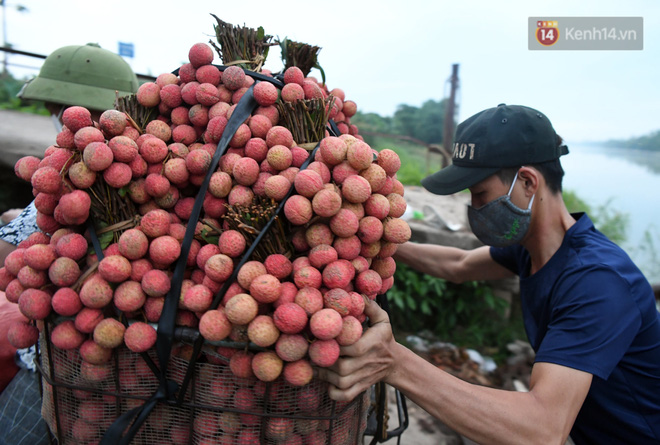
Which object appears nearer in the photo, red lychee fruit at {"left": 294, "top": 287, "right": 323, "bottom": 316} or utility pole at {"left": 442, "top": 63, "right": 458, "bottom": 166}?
red lychee fruit at {"left": 294, "top": 287, "right": 323, "bottom": 316}

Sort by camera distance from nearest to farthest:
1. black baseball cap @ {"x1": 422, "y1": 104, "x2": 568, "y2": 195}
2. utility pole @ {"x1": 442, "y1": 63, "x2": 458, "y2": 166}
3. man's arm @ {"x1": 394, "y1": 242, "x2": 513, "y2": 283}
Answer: black baseball cap @ {"x1": 422, "y1": 104, "x2": 568, "y2": 195} → man's arm @ {"x1": 394, "y1": 242, "x2": 513, "y2": 283} → utility pole @ {"x1": 442, "y1": 63, "x2": 458, "y2": 166}

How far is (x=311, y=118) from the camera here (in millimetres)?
1227

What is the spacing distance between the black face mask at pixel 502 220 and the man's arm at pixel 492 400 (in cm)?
59

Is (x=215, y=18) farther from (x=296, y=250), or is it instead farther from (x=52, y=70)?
(x=52, y=70)

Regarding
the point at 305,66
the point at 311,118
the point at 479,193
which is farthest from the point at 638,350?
the point at 305,66

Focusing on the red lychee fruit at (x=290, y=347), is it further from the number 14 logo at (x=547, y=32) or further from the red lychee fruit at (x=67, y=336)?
the number 14 logo at (x=547, y=32)

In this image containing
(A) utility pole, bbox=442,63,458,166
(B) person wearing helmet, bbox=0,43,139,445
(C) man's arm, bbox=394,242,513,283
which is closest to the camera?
(B) person wearing helmet, bbox=0,43,139,445

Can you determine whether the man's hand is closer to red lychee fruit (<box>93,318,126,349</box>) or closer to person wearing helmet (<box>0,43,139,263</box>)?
red lychee fruit (<box>93,318,126,349</box>)

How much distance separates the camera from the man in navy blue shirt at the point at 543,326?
4.20ft

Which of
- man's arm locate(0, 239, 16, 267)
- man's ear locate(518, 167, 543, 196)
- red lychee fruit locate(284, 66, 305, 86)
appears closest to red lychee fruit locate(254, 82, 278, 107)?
red lychee fruit locate(284, 66, 305, 86)

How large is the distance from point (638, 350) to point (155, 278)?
1.76 metres

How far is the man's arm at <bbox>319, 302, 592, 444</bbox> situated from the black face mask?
1.94 ft

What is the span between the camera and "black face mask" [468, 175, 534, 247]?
1.80m

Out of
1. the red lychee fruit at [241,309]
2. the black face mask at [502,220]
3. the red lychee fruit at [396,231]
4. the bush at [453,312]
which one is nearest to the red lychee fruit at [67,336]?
the red lychee fruit at [241,309]
